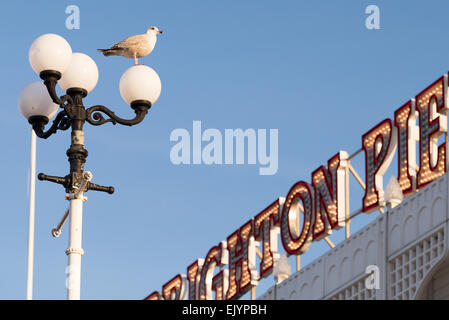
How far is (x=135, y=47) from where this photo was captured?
48.7 feet

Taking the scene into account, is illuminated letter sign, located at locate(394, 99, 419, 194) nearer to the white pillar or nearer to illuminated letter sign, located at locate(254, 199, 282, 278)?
illuminated letter sign, located at locate(254, 199, 282, 278)

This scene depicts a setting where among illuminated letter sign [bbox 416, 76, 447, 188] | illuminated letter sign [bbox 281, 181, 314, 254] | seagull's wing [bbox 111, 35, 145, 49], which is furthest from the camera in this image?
illuminated letter sign [bbox 281, 181, 314, 254]

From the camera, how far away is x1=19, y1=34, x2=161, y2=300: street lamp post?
525 inches

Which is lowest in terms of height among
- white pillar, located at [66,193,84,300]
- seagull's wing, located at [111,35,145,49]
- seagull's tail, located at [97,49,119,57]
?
white pillar, located at [66,193,84,300]

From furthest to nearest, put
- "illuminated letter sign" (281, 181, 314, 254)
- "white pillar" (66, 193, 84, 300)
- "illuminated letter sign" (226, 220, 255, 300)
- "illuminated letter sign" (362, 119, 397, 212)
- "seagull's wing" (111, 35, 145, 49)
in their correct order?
"illuminated letter sign" (226, 220, 255, 300) → "illuminated letter sign" (281, 181, 314, 254) → "illuminated letter sign" (362, 119, 397, 212) → "seagull's wing" (111, 35, 145, 49) → "white pillar" (66, 193, 84, 300)

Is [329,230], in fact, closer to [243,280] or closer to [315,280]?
[315,280]

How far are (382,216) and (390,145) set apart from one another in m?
2.27

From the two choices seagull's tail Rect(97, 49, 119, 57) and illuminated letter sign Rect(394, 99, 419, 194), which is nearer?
seagull's tail Rect(97, 49, 119, 57)

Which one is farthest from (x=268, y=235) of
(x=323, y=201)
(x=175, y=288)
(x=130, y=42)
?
(x=130, y=42)

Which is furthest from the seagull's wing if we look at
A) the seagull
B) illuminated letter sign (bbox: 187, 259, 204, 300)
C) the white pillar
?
illuminated letter sign (bbox: 187, 259, 204, 300)

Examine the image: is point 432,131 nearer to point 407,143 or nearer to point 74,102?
point 407,143

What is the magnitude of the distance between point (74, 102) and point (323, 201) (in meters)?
15.8

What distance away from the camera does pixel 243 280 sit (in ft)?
106
